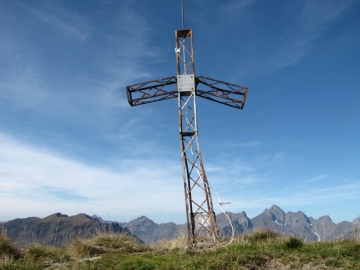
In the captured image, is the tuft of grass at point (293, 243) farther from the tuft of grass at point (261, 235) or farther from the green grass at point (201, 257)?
the tuft of grass at point (261, 235)

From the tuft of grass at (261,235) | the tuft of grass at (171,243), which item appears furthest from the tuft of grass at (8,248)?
the tuft of grass at (261,235)

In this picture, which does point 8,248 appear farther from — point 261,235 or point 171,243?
point 261,235

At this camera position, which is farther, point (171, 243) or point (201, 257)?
point (171, 243)

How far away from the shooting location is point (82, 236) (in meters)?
12.7

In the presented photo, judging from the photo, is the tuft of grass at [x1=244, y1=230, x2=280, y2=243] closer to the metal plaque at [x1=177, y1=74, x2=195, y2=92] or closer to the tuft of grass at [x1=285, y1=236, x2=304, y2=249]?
the tuft of grass at [x1=285, y1=236, x2=304, y2=249]

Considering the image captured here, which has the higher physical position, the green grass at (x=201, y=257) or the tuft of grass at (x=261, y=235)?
the tuft of grass at (x=261, y=235)

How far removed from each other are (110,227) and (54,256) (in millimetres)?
3844

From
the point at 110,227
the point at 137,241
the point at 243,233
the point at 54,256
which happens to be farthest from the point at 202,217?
the point at 54,256

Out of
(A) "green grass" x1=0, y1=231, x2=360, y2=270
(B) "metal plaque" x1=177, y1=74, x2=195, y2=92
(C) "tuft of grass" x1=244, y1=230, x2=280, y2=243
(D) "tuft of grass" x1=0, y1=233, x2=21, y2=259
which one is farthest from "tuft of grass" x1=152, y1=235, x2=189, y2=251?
(B) "metal plaque" x1=177, y1=74, x2=195, y2=92

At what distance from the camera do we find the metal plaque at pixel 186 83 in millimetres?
12953

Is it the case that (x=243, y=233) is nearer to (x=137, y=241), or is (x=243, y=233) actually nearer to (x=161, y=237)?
(x=161, y=237)

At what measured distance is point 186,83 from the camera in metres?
13.0

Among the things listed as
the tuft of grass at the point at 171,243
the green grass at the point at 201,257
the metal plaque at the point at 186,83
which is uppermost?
the metal plaque at the point at 186,83

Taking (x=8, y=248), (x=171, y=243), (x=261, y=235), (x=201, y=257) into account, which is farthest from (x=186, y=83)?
(x=8, y=248)
